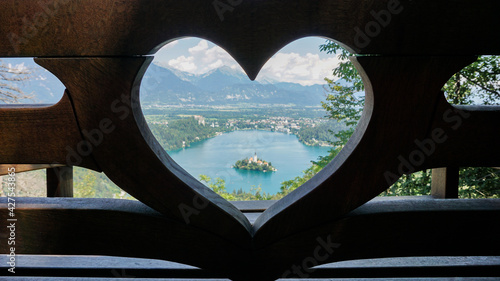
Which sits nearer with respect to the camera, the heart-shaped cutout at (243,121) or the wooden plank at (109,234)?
the wooden plank at (109,234)

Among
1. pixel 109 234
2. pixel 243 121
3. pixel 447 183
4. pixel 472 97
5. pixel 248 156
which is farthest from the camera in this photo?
pixel 243 121

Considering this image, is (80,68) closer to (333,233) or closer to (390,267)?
(333,233)

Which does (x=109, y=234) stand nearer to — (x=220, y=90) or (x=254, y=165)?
(x=254, y=165)

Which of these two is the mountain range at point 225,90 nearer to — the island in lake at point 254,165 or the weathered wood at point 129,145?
the island in lake at point 254,165

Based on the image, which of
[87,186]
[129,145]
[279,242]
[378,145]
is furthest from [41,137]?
[87,186]

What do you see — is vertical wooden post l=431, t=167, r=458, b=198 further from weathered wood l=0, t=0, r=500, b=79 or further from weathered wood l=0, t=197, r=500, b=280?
weathered wood l=0, t=0, r=500, b=79

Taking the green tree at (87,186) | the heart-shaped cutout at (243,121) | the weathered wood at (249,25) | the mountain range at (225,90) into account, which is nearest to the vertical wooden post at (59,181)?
the weathered wood at (249,25)
